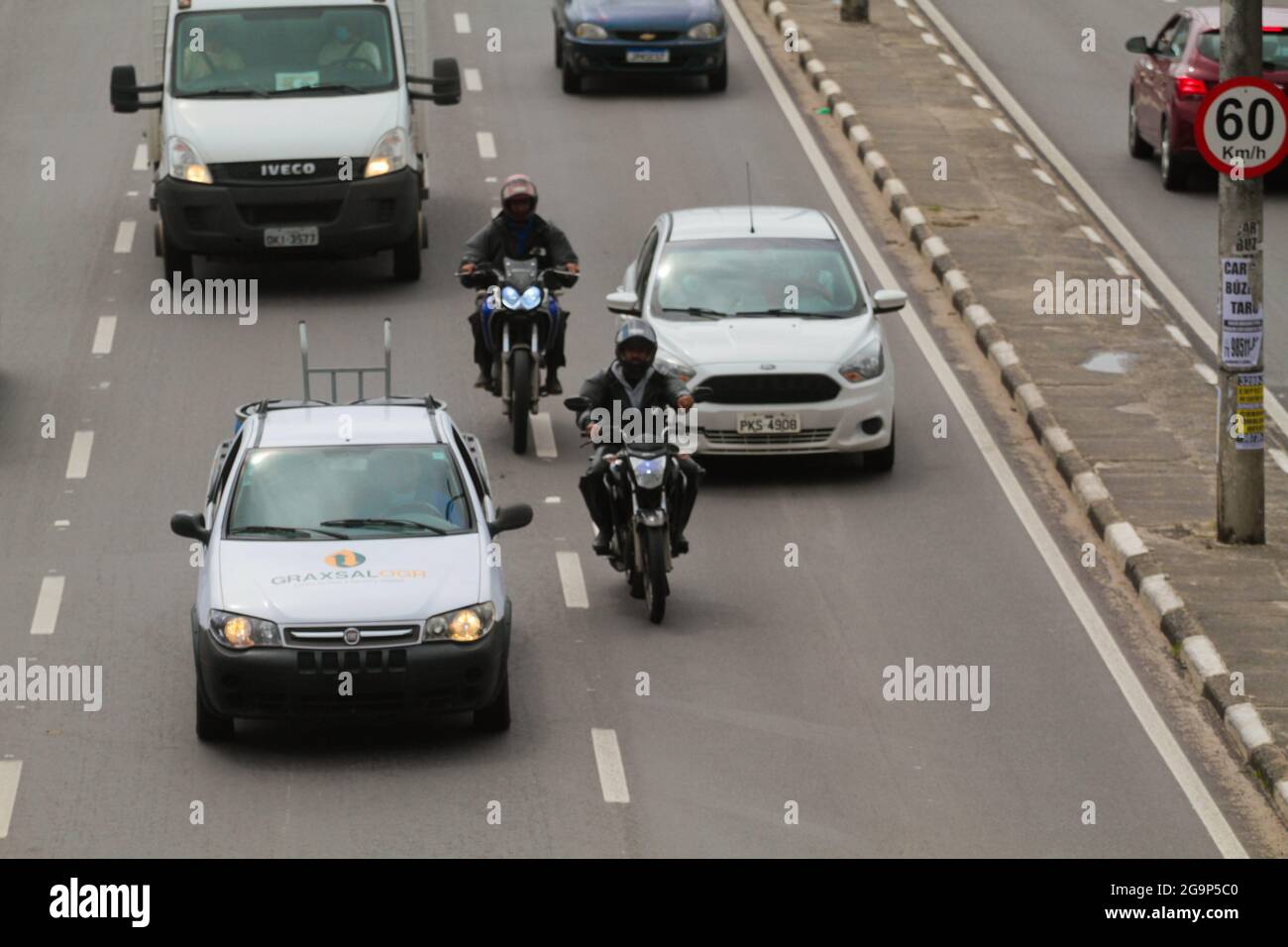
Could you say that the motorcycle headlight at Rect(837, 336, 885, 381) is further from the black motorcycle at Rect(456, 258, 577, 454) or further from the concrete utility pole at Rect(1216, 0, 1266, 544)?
the concrete utility pole at Rect(1216, 0, 1266, 544)

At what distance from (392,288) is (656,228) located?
4079mm

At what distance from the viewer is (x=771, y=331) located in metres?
19.5

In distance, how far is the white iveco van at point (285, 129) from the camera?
77.1 ft

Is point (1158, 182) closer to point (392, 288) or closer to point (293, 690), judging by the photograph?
point (392, 288)

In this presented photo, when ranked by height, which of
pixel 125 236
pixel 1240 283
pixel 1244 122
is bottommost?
pixel 125 236

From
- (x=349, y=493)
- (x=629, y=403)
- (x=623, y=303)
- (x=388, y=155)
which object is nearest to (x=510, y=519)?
(x=349, y=493)

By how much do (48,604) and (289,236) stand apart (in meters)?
7.87

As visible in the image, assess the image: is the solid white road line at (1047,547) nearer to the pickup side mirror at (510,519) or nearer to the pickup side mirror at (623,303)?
the pickup side mirror at (623,303)

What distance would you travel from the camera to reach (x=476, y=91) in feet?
105

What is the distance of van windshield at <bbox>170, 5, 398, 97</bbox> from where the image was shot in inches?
945

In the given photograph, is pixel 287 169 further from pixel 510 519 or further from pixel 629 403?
pixel 510 519

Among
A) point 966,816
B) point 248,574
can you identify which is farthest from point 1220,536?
point 248,574

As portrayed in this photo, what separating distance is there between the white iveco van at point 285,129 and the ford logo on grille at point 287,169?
12 millimetres

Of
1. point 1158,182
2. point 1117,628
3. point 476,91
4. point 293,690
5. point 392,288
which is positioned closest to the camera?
point 293,690
